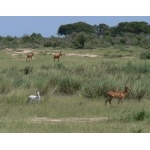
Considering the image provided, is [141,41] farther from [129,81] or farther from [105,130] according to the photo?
[105,130]

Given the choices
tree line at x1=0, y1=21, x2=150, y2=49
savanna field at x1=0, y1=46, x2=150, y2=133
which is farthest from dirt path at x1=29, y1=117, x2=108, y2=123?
tree line at x1=0, y1=21, x2=150, y2=49

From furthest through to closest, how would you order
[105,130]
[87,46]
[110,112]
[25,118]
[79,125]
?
[87,46], [110,112], [25,118], [79,125], [105,130]

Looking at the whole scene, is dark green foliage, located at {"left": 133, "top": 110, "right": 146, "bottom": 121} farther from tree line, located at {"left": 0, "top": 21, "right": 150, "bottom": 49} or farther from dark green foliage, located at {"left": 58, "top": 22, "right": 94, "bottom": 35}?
dark green foliage, located at {"left": 58, "top": 22, "right": 94, "bottom": 35}

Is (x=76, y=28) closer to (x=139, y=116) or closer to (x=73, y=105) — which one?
(x=73, y=105)

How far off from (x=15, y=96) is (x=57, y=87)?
120 inches

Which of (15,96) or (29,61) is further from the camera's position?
(29,61)

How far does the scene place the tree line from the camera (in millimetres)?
51031

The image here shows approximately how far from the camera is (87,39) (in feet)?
172

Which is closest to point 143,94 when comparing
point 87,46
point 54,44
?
point 87,46

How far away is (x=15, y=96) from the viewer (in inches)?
555

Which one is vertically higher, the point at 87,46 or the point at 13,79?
the point at 13,79

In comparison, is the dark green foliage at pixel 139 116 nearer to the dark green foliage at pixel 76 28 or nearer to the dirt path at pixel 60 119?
the dirt path at pixel 60 119

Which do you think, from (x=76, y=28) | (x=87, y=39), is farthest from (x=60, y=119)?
(x=76, y=28)

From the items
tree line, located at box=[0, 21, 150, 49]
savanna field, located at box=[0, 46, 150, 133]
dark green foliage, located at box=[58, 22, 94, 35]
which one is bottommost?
dark green foliage, located at box=[58, 22, 94, 35]
